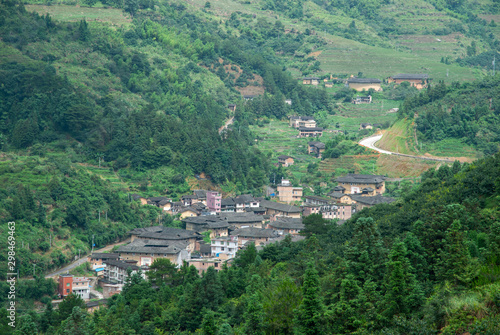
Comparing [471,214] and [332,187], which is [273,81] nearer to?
[332,187]

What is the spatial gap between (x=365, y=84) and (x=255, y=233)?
1579 inches

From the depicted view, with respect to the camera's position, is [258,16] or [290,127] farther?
[258,16]

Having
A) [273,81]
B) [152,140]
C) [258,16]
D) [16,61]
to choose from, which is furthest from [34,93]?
[258,16]

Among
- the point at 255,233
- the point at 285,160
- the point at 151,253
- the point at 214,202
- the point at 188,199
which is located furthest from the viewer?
the point at 285,160

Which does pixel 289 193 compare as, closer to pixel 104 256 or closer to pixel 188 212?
pixel 188 212

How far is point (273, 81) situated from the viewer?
73.9m

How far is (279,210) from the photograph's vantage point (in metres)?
46.2

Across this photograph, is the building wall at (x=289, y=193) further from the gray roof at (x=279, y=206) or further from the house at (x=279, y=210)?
the house at (x=279, y=210)

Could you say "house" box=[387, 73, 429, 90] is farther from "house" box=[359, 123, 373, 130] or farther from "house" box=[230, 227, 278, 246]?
"house" box=[230, 227, 278, 246]

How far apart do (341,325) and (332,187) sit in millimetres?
34704

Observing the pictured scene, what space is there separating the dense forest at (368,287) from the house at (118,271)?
482cm

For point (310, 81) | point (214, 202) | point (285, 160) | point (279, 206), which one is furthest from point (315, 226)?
point (310, 81)

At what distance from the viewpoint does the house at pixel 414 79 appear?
7481cm

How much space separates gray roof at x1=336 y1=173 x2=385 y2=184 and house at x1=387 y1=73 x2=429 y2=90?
28836 millimetres
